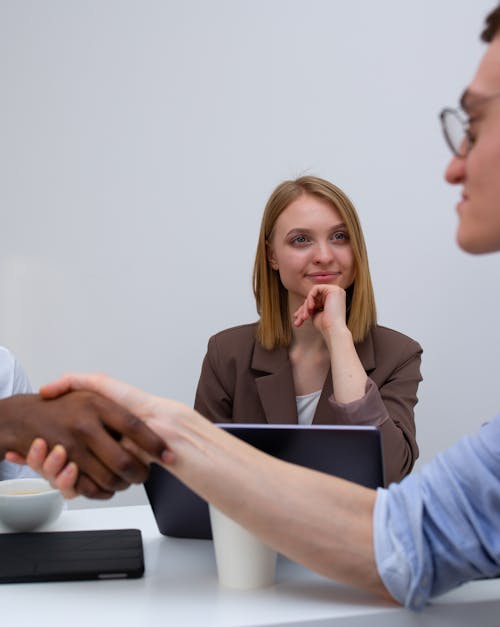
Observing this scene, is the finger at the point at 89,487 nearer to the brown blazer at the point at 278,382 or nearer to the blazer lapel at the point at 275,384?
the brown blazer at the point at 278,382

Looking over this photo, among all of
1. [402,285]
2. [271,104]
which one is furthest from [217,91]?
[402,285]

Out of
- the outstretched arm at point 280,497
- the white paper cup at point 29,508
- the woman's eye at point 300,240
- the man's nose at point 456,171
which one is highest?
the man's nose at point 456,171

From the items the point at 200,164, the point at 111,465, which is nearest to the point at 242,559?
the point at 111,465

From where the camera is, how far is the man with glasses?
3.06ft

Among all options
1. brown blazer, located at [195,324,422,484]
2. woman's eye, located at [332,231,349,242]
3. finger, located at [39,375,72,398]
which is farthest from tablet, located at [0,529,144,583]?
woman's eye, located at [332,231,349,242]

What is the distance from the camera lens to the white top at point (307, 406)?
203 centimetres

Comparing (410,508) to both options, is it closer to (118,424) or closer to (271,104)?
(118,424)

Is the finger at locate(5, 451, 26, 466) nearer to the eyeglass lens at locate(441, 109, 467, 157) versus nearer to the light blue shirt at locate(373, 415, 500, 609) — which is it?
the light blue shirt at locate(373, 415, 500, 609)

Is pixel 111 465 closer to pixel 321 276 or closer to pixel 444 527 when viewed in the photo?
pixel 444 527

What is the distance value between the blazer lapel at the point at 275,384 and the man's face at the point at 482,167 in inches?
40.9

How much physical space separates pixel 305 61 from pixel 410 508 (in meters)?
2.08

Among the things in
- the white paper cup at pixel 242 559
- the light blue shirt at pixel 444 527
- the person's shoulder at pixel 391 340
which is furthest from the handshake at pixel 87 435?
the person's shoulder at pixel 391 340

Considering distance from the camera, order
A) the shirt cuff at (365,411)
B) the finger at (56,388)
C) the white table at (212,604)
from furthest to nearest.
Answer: the shirt cuff at (365,411), the finger at (56,388), the white table at (212,604)

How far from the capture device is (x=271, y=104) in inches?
105
